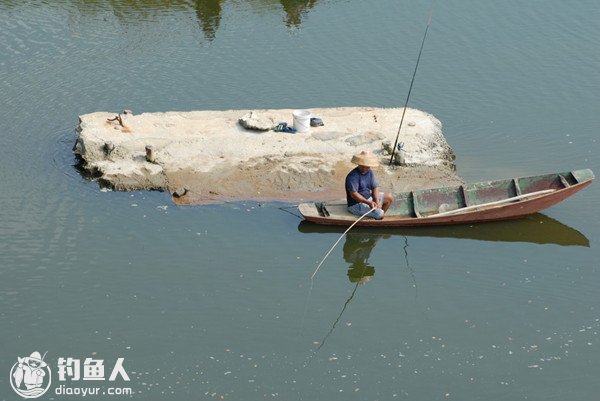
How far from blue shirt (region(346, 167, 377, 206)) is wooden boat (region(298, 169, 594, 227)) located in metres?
0.37

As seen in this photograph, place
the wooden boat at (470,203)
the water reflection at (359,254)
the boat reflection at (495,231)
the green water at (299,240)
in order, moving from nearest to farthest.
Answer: the green water at (299,240), the water reflection at (359,254), the wooden boat at (470,203), the boat reflection at (495,231)

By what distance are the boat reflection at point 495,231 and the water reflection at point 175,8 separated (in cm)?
849

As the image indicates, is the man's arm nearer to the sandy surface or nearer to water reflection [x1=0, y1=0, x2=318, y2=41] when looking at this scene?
the sandy surface

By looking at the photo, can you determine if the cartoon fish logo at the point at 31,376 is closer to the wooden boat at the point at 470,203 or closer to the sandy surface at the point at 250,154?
the sandy surface at the point at 250,154

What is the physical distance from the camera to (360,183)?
1435cm

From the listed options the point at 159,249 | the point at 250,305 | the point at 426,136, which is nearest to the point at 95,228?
the point at 159,249

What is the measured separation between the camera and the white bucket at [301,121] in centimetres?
1653

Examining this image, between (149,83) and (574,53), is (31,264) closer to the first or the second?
(149,83)

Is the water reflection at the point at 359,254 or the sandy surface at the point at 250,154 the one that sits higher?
the sandy surface at the point at 250,154

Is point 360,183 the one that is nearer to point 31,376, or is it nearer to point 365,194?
point 365,194

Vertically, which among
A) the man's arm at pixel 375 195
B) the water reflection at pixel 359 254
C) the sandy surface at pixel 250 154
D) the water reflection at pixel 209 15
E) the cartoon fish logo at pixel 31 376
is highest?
the water reflection at pixel 209 15

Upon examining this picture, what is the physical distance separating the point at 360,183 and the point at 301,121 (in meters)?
2.58

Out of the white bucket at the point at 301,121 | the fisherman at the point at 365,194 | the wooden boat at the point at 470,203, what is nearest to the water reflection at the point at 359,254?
the wooden boat at the point at 470,203

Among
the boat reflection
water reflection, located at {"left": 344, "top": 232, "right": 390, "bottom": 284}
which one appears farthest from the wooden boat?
water reflection, located at {"left": 344, "top": 232, "right": 390, "bottom": 284}
